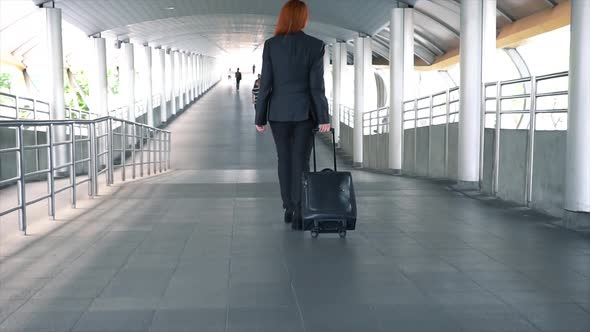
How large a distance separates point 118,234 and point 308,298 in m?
2.50

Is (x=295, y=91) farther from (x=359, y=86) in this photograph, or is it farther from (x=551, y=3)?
(x=359, y=86)

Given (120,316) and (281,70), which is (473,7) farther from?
(120,316)

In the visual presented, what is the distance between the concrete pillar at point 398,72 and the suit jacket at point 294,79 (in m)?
9.66

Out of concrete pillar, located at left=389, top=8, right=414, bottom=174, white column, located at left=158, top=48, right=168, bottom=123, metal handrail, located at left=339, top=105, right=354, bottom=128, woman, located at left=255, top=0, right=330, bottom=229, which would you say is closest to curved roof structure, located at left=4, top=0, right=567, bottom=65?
concrete pillar, located at left=389, top=8, right=414, bottom=174

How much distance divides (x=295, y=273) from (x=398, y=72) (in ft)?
36.9

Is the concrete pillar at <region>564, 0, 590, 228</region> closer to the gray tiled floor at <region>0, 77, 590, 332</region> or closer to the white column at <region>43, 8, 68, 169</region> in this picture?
the gray tiled floor at <region>0, 77, 590, 332</region>

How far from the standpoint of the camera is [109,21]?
2236cm

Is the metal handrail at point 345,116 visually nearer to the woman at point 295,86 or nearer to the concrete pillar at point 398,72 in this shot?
the concrete pillar at point 398,72

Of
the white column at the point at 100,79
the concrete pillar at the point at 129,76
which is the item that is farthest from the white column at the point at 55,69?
the concrete pillar at the point at 129,76

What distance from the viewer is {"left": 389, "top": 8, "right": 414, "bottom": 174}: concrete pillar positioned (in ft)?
48.8

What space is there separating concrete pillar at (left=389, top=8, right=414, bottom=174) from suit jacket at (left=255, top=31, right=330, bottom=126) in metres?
9.66

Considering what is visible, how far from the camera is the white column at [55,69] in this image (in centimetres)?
1575

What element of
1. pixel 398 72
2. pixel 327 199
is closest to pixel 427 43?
pixel 398 72

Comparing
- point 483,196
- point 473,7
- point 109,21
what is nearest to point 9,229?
point 483,196
